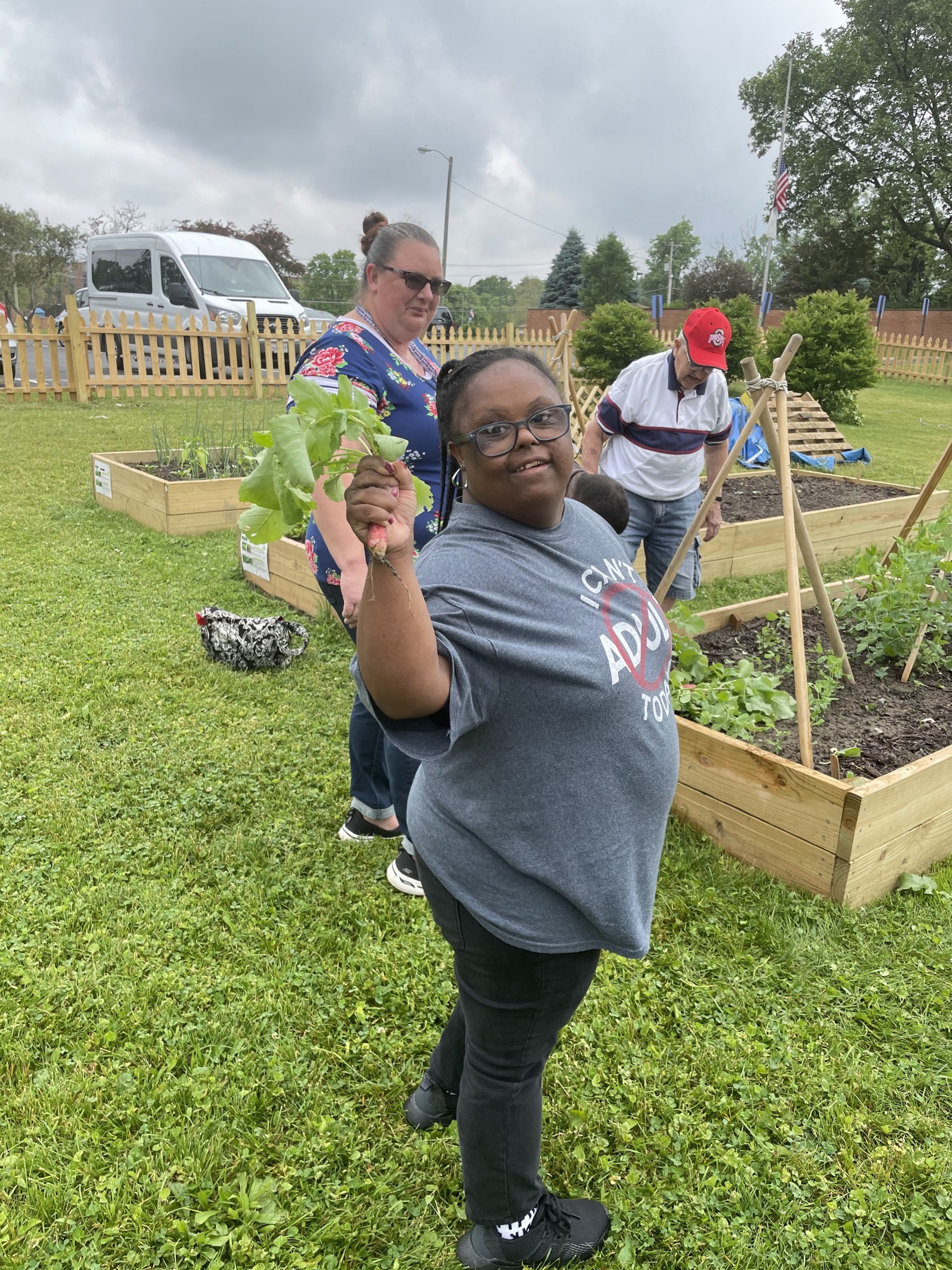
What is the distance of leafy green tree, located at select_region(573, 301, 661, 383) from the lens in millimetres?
14508

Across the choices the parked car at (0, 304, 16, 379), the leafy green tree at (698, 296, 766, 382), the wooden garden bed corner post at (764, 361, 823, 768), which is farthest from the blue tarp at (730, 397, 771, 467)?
the parked car at (0, 304, 16, 379)

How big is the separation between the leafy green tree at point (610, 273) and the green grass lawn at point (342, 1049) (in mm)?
45792

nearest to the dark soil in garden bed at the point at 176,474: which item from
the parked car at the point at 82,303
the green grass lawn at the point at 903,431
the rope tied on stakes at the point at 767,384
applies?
the rope tied on stakes at the point at 767,384

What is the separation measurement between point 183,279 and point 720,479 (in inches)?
562

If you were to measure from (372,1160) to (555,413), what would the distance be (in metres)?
1.69

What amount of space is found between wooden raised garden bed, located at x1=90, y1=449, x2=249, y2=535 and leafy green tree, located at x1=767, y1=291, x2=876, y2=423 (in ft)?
33.1

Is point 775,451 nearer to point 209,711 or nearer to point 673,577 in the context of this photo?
point 673,577

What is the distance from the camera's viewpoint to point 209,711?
392 cm

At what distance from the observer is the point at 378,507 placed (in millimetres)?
926

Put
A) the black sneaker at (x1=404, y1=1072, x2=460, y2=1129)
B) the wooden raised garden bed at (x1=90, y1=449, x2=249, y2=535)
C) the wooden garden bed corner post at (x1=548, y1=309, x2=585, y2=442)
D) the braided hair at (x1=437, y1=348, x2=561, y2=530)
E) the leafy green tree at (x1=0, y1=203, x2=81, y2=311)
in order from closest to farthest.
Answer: the braided hair at (x1=437, y1=348, x2=561, y2=530) → the black sneaker at (x1=404, y1=1072, x2=460, y2=1129) → the wooden raised garden bed at (x1=90, y1=449, x2=249, y2=535) → the wooden garden bed corner post at (x1=548, y1=309, x2=585, y2=442) → the leafy green tree at (x1=0, y1=203, x2=81, y2=311)

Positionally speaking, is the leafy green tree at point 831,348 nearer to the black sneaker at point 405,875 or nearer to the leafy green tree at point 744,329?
the leafy green tree at point 744,329

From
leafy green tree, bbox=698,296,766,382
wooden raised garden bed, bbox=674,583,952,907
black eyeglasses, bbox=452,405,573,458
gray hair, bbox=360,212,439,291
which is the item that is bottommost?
wooden raised garden bed, bbox=674,583,952,907

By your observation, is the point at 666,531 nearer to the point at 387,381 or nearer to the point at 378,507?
the point at 387,381

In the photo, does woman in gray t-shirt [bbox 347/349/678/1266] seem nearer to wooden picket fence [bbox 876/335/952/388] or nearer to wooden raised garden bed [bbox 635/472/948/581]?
wooden raised garden bed [bbox 635/472/948/581]
